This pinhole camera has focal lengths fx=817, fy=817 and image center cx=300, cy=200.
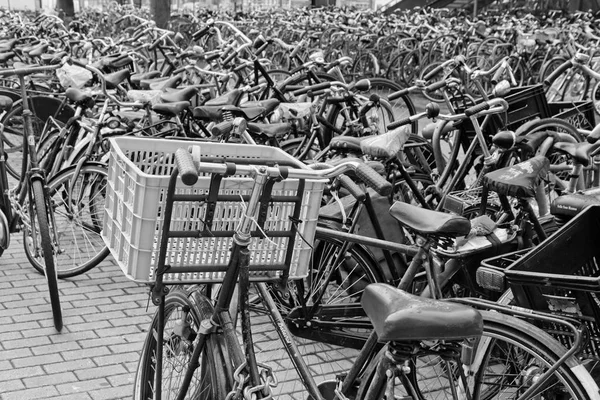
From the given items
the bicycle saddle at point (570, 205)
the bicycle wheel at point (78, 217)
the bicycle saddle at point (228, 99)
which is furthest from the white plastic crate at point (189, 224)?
the bicycle saddle at point (228, 99)

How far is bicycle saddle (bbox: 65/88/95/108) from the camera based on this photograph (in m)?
5.28

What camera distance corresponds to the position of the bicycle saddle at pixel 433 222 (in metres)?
2.73

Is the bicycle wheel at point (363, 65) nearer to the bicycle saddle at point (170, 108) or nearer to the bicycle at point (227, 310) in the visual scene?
the bicycle saddle at point (170, 108)

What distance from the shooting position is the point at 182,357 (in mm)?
2963

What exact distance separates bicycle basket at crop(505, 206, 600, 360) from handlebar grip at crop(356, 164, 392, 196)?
494mm

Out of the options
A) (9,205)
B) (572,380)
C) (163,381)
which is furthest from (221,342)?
(9,205)

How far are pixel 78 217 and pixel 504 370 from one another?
130 inches

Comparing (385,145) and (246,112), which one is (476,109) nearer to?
(385,145)

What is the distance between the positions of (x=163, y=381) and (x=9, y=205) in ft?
8.53

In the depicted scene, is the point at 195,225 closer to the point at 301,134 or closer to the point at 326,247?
the point at 326,247

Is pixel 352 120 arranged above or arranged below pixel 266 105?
below

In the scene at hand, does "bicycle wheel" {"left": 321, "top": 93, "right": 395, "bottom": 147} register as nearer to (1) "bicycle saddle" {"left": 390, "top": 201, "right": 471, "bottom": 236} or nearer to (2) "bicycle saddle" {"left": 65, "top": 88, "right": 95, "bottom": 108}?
(2) "bicycle saddle" {"left": 65, "top": 88, "right": 95, "bottom": 108}

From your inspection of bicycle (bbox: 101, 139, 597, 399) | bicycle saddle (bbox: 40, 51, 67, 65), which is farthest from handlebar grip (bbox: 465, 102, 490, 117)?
bicycle saddle (bbox: 40, 51, 67, 65)

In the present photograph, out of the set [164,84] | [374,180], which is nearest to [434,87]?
[164,84]
